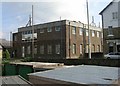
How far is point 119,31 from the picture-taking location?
37812mm

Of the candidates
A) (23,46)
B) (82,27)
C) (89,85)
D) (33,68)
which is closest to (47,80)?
(89,85)

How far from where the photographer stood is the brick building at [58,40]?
4156 centimetres

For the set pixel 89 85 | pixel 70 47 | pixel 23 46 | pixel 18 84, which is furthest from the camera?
pixel 23 46

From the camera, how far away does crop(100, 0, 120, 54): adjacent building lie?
123ft

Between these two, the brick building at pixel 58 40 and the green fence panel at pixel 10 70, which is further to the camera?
the brick building at pixel 58 40

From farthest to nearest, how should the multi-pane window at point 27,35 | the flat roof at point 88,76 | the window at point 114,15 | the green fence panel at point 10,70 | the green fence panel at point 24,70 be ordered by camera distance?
the multi-pane window at point 27,35 → the window at point 114,15 → the green fence panel at point 10,70 → the green fence panel at point 24,70 → the flat roof at point 88,76

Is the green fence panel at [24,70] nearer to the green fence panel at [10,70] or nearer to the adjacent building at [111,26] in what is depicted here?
the green fence panel at [10,70]

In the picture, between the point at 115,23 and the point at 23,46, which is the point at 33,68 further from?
the point at 23,46

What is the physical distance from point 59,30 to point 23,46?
13009 millimetres

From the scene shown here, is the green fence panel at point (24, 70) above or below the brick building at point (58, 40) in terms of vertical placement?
below

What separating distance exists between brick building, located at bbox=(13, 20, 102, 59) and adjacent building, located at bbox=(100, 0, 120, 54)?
6837 mm

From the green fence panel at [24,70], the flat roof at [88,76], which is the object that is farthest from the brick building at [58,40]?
the flat roof at [88,76]

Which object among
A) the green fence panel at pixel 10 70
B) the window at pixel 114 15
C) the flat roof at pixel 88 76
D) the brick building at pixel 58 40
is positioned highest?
the window at pixel 114 15

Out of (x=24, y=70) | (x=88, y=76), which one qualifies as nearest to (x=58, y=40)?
(x=24, y=70)
